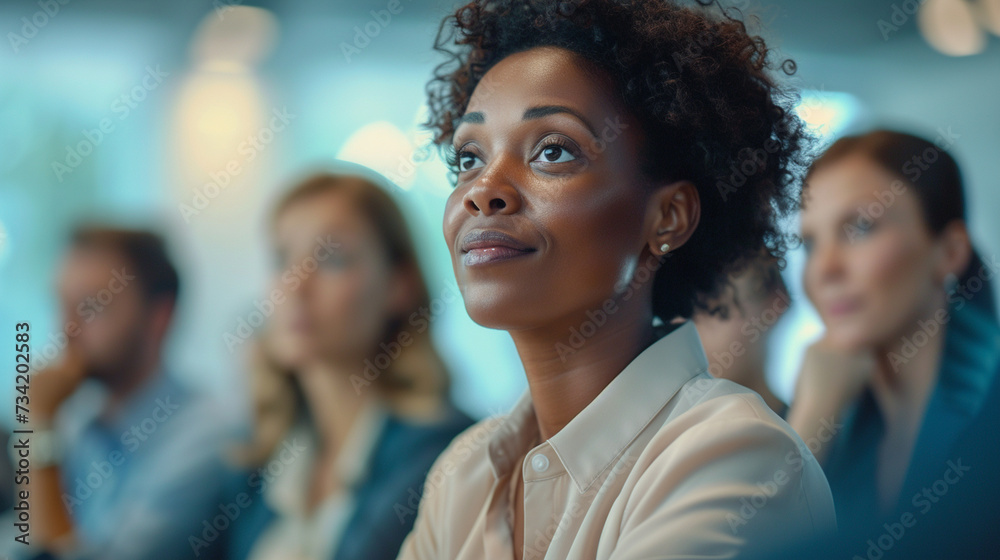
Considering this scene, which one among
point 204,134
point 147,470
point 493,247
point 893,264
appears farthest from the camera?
point 204,134

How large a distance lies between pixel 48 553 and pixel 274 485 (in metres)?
0.52

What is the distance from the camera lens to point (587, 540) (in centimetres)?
70

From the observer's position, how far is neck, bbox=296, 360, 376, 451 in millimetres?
1661

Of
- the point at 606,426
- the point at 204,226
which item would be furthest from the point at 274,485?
the point at 606,426

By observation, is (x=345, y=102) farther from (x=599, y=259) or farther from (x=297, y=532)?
(x=599, y=259)

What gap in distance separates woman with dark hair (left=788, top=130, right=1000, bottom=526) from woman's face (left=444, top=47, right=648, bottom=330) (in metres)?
0.70

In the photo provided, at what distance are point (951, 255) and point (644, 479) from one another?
3.33 ft

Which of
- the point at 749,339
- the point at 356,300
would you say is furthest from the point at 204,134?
the point at 749,339

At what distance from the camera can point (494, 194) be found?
0.77m

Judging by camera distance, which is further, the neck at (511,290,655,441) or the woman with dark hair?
the woman with dark hair

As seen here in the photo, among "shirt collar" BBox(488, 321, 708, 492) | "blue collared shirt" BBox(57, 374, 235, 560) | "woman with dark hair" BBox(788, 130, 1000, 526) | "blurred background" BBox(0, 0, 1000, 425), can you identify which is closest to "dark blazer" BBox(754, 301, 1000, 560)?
"woman with dark hair" BBox(788, 130, 1000, 526)

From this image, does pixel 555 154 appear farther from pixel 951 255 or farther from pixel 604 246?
pixel 951 255

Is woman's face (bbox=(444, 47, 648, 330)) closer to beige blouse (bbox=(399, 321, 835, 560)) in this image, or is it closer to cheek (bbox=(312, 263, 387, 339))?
beige blouse (bbox=(399, 321, 835, 560))

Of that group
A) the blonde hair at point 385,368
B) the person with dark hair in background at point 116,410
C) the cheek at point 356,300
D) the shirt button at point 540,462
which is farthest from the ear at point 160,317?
the shirt button at point 540,462
